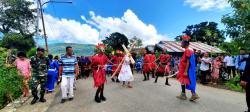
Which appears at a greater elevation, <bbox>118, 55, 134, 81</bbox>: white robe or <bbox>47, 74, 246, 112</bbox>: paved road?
<bbox>118, 55, 134, 81</bbox>: white robe

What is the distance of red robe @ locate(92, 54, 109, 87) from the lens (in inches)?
493

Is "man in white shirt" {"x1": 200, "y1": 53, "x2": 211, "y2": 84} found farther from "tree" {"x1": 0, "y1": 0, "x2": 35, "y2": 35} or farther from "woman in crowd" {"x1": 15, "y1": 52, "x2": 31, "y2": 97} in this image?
"tree" {"x1": 0, "y1": 0, "x2": 35, "y2": 35}

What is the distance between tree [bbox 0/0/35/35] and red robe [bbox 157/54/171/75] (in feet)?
180

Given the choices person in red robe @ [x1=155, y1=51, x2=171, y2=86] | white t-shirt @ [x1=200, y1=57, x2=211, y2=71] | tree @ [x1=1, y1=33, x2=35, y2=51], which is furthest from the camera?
tree @ [x1=1, y1=33, x2=35, y2=51]

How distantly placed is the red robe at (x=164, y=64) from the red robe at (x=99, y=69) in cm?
781

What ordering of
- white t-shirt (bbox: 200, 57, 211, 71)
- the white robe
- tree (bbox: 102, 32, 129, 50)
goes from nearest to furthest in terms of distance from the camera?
the white robe → white t-shirt (bbox: 200, 57, 211, 71) → tree (bbox: 102, 32, 129, 50)

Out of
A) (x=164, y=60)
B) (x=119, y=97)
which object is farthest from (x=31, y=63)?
(x=164, y=60)

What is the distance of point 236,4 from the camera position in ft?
59.0

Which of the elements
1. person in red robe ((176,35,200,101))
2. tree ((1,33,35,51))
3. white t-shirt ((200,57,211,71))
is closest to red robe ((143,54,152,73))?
white t-shirt ((200,57,211,71))

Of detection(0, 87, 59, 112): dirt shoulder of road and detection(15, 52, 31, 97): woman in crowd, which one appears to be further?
detection(15, 52, 31, 97): woman in crowd

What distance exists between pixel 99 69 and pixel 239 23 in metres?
8.67

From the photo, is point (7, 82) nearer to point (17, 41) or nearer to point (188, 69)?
point (188, 69)

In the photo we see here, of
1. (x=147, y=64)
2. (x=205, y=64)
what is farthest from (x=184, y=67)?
(x=147, y=64)

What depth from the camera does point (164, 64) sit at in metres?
20.3
